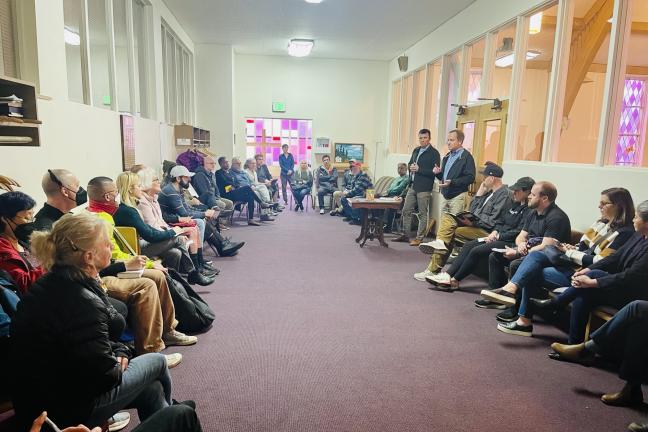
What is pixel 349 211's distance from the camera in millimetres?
8711

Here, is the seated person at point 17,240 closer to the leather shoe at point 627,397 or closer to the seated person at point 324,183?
the leather shoe at point 627,397

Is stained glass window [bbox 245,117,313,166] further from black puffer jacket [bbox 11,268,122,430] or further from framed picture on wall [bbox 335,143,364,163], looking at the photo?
black puffer jacket [bbox 11,268,122,430]

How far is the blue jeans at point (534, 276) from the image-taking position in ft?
11.0

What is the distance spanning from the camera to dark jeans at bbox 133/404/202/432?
1372 mm

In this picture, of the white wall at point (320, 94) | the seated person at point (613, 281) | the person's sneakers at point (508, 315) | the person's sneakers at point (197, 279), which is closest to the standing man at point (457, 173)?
the person's sneakers at point (508, 315)

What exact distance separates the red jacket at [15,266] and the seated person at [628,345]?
3.11 meters

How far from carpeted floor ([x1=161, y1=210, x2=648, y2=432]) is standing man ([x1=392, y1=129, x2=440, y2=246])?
2.27 meters

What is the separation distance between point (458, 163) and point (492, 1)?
2.20 meters

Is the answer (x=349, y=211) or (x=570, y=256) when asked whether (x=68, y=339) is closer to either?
(x=570, y=256)

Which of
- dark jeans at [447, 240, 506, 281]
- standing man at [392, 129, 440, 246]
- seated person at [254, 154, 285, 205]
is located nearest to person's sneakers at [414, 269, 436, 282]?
dark jeans at [447, 240, 506, 281]

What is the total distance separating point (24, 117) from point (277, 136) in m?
8.98

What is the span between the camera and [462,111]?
6.62 metres

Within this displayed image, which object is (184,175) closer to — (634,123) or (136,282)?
(136,282)

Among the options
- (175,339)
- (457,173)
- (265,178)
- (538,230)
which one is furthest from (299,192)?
(175,339)
